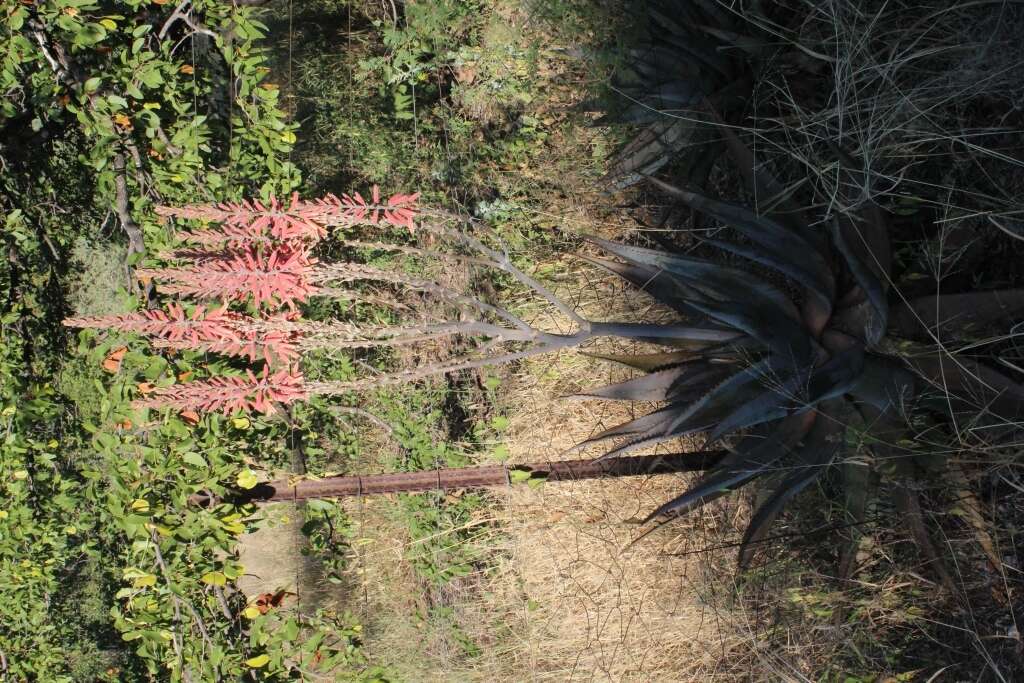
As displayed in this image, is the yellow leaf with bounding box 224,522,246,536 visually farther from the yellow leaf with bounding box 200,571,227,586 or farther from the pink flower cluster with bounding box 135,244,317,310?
the pink flower cluster with bounding box 135,244,317,310

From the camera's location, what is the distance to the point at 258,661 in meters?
3.11

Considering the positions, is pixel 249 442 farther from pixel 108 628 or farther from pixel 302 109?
pixel 108 628

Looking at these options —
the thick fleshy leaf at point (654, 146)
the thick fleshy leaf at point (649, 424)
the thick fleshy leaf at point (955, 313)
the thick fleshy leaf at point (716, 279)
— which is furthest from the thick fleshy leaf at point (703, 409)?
the thick fleshy leaf at point (654, 146)

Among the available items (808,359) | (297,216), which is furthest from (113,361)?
(808,359)

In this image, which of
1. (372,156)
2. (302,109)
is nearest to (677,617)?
(372,156)

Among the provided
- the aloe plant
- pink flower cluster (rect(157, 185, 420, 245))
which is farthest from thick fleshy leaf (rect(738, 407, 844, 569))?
pink flower cluster (rect(157, 185, 420, 245))

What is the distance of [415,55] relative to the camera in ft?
12.4

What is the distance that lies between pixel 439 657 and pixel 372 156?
244cm

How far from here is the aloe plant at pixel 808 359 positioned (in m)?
2.34

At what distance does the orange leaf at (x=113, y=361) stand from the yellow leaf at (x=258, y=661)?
1198 millimetres

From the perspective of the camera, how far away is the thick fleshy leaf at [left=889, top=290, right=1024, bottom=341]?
2.24m

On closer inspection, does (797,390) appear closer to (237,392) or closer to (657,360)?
(657,360)

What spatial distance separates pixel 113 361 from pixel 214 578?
2.87ft

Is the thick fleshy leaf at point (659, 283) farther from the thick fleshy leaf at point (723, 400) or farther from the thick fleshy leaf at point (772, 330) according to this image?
the thick fleshy leaf at point (723, 400)
